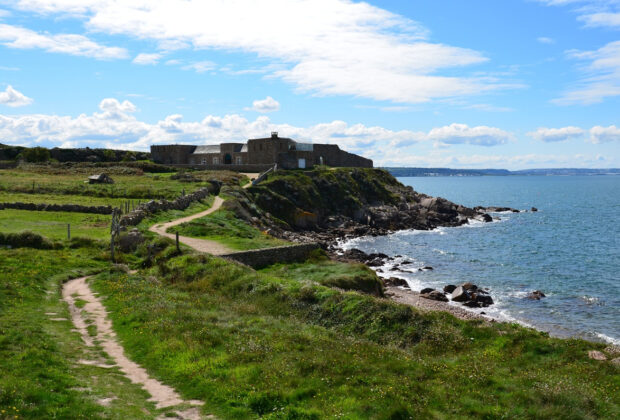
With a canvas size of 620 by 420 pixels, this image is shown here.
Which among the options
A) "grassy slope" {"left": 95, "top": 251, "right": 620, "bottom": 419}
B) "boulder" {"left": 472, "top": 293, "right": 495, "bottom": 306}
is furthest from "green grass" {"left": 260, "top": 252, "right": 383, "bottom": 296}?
"boulder" {"left": 472, "top": 293, "right": 495, "bottom": 306}

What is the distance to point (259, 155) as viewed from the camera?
112312 mm

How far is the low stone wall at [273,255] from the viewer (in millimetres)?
36231

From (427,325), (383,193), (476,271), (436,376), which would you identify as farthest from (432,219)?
(436,376)

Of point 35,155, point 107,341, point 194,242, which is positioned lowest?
point 107,341

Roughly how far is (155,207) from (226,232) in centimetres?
995

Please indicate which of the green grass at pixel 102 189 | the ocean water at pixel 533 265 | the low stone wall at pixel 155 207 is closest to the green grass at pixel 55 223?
the low stone wall at pixel 155 207

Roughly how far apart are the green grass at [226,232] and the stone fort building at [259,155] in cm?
5607

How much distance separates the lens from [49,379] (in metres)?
13.4

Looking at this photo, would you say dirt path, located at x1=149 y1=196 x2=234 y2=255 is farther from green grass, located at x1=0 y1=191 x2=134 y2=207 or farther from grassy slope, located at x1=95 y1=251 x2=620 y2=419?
green grass, located at x1=0 y1=191 x2=134 y2=207

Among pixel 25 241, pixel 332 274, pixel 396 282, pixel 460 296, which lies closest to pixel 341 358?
pixel 332 274

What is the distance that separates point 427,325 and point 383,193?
9058 centimetres

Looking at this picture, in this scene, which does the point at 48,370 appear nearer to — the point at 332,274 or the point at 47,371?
the point at 47,371

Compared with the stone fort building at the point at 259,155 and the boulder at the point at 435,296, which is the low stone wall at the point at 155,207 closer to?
the boulder at the point at 435,296

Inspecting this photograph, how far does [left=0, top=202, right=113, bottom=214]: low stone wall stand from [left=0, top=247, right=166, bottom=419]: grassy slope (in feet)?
95.5
